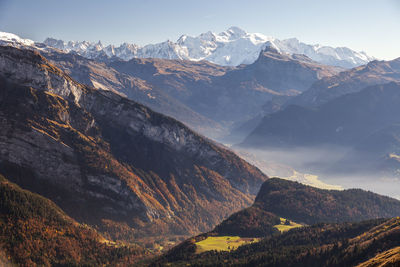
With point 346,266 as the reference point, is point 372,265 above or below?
above

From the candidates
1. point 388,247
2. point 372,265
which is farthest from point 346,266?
point 372,265

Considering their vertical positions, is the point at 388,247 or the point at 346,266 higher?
the point at 388,247

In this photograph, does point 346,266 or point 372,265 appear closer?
point 372,265

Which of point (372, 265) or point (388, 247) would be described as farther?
point (388, 247)

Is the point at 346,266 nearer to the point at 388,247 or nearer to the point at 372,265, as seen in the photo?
the point at 388,247
